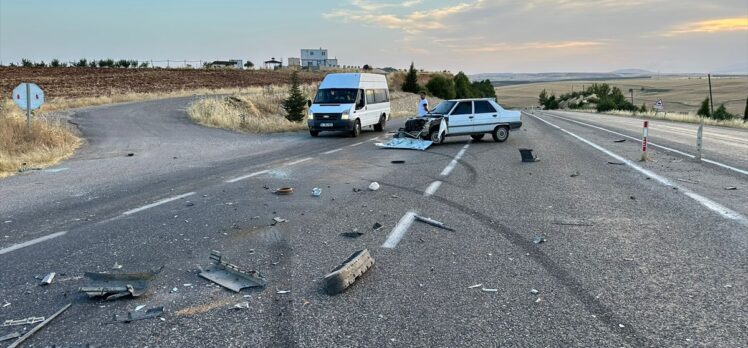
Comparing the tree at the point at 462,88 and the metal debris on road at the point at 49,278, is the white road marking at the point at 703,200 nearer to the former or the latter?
the metal debris on road at the point at 49,278

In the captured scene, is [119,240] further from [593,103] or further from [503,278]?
[593,103]

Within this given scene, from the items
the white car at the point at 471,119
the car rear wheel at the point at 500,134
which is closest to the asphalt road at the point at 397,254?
the white car at the point at 471,119

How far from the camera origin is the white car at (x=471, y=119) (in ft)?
57.1

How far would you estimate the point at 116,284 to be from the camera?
4.29m

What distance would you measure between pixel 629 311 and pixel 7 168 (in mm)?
12577

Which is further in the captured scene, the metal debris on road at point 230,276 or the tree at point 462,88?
the tree at point 462,88

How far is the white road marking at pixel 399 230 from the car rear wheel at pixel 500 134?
1189 cm

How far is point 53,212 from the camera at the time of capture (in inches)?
287

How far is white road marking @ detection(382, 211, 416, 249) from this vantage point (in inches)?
221

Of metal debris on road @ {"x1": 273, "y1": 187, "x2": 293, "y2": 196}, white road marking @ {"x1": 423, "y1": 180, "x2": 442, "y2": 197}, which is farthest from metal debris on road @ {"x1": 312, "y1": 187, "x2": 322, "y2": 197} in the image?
white road marking @ {"x1": 423, "y1": 180, "x2": 442, "y2": 197}


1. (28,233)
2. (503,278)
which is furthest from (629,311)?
(28,233)

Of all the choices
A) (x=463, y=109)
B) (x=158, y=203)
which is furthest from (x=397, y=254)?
(x=463, y=109)

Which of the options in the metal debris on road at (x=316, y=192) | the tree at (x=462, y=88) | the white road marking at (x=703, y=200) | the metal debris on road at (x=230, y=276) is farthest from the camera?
the tree at (x=462, y=88)

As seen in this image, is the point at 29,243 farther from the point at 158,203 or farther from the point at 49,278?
the point at 158,203
